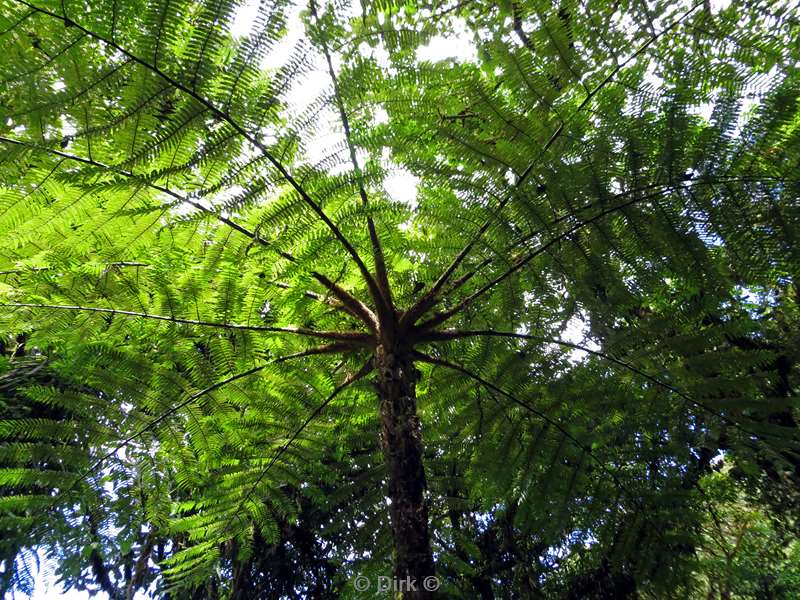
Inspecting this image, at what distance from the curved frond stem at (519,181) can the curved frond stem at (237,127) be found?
0.67 feet

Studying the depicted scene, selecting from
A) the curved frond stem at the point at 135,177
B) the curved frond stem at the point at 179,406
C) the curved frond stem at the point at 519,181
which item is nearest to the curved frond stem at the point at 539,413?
the curved frond stem at the point at 519,181

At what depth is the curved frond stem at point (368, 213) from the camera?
189 centimetres

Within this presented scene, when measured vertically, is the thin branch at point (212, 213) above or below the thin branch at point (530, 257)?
above

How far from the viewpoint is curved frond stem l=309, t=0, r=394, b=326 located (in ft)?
6.21

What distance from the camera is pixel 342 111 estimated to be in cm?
203

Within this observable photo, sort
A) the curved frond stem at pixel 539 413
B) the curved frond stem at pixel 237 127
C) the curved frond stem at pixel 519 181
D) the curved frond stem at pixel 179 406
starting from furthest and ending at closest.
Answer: the curved frond stem at pixel 539 413
the curved frond stem at pixel 179 406
the curved frond stem at pixel 519 181
the curved frond stem at pixel 237 127

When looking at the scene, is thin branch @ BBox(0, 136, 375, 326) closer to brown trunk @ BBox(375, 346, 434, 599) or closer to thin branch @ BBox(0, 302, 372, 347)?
thin branch @ BBox(0, 302, 372, 347)

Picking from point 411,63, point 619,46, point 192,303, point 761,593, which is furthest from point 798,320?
point 192,303

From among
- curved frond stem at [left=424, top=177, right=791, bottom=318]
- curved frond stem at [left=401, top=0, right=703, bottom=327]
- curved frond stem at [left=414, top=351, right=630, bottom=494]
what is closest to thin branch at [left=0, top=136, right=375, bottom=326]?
curved frond stem at [left=401, top=0, right=703, bottom=327]

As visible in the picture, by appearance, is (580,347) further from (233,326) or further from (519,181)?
(233,326)

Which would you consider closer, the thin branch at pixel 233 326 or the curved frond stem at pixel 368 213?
the curved frond stem at pixel 368 213

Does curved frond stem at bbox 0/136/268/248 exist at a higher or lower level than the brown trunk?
higher

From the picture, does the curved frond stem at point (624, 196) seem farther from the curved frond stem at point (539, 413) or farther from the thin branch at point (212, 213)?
the thin branch at point (212, 213)

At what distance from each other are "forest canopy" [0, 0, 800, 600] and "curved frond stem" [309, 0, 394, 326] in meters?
0.02
